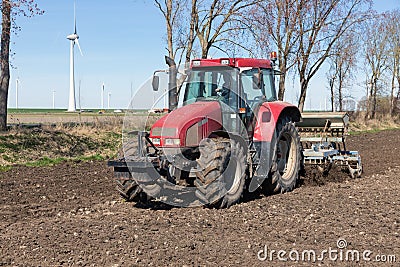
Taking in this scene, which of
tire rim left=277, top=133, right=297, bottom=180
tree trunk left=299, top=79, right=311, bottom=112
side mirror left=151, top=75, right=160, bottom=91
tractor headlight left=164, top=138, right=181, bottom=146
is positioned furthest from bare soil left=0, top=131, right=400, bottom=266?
tree trunk left=299, top=79, right=311, bottom=112

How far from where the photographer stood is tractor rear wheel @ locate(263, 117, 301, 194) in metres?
9.72

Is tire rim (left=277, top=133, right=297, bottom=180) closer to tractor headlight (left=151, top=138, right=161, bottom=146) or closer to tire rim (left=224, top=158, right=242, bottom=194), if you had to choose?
tire rim (left=224, top=158, right=242, bottom=194)

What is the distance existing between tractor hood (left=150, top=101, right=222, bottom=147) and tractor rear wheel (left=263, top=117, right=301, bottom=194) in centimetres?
167

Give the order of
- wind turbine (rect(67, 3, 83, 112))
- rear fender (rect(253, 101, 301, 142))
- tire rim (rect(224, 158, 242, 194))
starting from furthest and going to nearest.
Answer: wind turbine (rect(67, 3, 83, 112)) < rear fender (rect(253, 101, 301, 142)) < tire rim (rect(224, 158, 242, 194))

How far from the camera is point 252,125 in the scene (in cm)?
941

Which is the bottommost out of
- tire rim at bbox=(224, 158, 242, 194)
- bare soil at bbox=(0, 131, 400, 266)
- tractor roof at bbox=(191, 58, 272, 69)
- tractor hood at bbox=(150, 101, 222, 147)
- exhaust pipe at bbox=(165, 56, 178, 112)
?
bare soil at bbox=(0, 131, 400, 266)

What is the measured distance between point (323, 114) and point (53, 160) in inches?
301

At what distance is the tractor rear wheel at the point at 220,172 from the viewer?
26.1ft

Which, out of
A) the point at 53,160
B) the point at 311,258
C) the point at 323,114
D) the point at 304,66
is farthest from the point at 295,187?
the point at 304,66

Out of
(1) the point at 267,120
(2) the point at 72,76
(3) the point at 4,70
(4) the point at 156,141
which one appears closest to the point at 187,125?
(4) the point at 156,141

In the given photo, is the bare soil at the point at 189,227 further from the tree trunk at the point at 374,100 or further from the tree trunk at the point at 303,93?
the tree trunk at the point at 374,100

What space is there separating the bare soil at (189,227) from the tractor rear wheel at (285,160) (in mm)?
289

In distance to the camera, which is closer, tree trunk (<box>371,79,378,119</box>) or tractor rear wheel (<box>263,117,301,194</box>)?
tractor rear wheel (<box>263,117,301,194</box>)

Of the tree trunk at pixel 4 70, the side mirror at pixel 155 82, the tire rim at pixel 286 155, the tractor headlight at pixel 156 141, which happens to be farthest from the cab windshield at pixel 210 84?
the tree trunk at pixel 4 70
